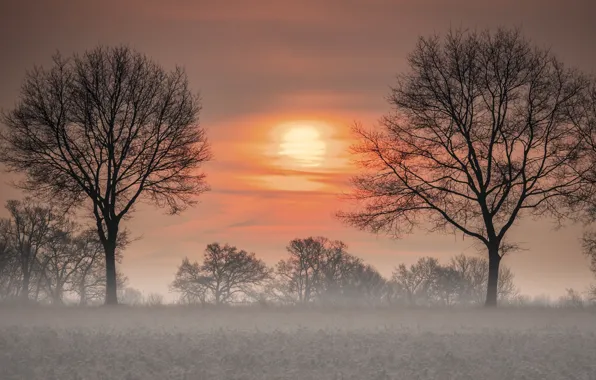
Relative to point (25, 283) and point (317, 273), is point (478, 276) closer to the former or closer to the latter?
point (317, 273)

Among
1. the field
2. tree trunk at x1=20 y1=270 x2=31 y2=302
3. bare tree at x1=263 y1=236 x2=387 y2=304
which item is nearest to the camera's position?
the field

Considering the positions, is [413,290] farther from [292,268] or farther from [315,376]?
[315,376]

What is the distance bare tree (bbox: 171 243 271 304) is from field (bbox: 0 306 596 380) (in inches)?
2504

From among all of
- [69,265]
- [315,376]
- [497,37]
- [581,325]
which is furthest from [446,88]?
[69,265]

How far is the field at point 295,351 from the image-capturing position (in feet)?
56.4

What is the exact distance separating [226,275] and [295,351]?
70516mm

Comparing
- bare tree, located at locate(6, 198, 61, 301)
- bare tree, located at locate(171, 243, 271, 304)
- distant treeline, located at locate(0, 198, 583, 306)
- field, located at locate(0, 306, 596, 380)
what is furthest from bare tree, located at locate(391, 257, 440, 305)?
field, located at locate(0, 306, 596, 380)

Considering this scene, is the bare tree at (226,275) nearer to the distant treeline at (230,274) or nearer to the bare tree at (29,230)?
the distant treeline at (230,274)

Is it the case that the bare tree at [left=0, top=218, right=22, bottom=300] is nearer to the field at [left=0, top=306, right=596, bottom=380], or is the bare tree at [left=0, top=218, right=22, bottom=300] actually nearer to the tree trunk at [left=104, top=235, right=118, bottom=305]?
the tree trunk at [left=104, top=235, right=118, bottom=305]

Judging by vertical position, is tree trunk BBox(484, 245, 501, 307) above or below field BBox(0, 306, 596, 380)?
above

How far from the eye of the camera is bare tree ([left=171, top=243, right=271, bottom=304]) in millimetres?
87750

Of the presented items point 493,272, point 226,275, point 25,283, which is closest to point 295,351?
point 493,272

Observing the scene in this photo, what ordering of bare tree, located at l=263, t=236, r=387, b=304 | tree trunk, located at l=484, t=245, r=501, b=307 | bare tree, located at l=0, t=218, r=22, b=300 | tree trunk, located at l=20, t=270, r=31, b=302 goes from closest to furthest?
1. tree trunk, located at l=484, t=245, r=501, b=307
2. tree trunk, located at l=20, t=270, r=31, b=302
3. bare tree, located at l=0, t=218, r=22, b=300
4. bare tree, located at l=263, t=236, r=387, b=304

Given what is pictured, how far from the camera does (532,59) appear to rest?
3297 cm
